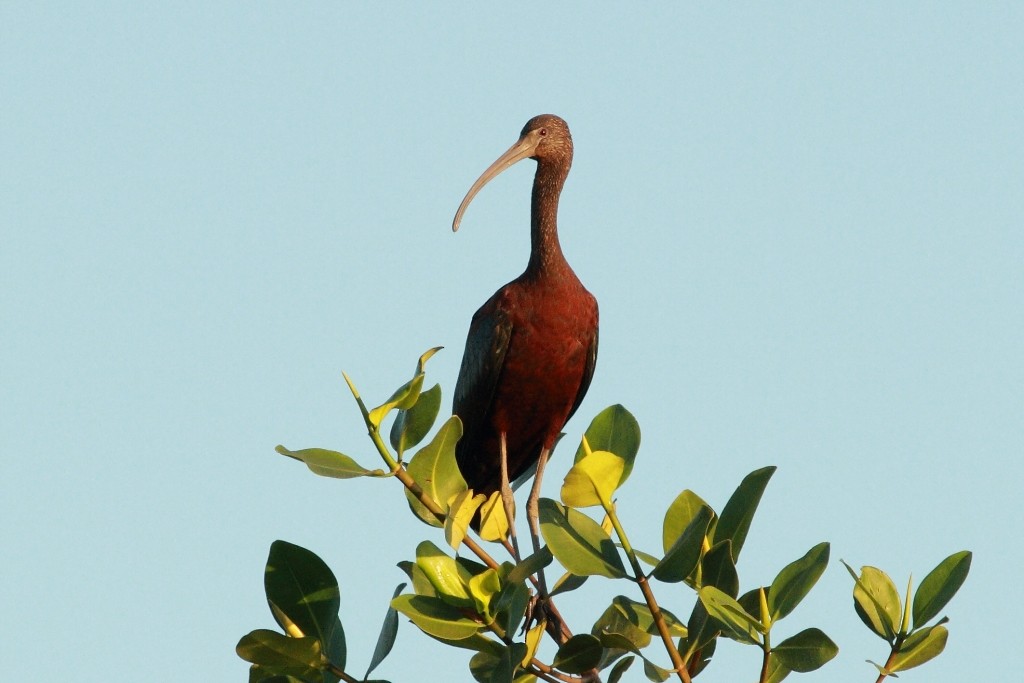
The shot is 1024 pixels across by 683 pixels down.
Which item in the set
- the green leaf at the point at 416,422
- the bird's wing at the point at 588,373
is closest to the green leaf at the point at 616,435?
the green leaf at the point at 416,422

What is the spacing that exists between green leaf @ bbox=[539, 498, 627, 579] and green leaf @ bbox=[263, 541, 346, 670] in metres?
0.72

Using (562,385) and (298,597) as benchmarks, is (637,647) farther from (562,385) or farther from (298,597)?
(562,385)

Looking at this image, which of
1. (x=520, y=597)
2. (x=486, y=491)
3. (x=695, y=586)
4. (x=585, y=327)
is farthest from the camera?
(x=486, y=491)

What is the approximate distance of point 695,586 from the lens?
12.3 feet

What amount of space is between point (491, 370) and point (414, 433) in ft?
9.87

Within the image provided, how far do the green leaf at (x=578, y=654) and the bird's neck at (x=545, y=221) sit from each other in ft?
11.1

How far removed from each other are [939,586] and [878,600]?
17 cm

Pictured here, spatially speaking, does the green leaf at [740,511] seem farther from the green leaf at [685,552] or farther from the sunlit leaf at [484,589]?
the sunlit leaf at [484,589]

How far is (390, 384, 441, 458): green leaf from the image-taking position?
4.23 meters

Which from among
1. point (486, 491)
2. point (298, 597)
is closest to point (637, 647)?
point (298, 597)

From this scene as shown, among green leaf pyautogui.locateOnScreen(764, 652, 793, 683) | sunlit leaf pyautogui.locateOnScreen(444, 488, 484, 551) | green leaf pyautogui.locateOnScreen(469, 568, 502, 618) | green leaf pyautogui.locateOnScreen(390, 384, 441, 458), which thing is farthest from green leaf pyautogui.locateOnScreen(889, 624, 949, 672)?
green leaf pyautogui.locateOnScreen(390, 384, 441, 458)

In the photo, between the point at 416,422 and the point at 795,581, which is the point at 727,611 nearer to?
the point at 795,581

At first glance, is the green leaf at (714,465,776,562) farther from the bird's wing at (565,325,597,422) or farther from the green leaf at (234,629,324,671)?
the bird's wing at (565,325,597,422)

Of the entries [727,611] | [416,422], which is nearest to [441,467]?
[416,422]
